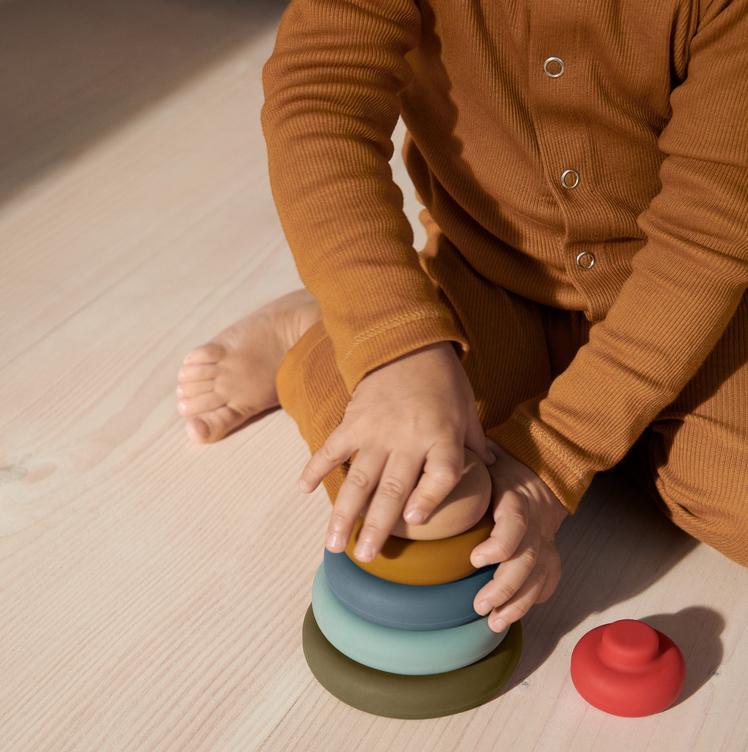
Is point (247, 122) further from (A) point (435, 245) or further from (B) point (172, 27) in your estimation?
Result: (A) point (435, 245)

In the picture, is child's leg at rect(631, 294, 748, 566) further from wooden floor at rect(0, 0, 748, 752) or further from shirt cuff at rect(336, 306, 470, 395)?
shirt cuff at rect(336, 306, 470, 395)

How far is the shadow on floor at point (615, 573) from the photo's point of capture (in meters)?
0.76

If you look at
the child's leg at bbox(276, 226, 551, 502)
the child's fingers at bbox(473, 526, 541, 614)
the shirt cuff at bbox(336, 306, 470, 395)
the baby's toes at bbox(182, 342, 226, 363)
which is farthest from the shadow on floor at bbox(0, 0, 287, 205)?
the child's fingers at bbox(473, 526, 541, 614)

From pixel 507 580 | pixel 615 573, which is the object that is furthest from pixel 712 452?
pixel 507 580

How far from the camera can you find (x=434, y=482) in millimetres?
657

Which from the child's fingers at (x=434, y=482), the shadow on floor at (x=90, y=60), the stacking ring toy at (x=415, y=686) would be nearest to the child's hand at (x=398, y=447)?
the child's fingers at (x=434, y=482)

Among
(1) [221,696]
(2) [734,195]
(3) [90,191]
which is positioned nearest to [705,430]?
(2) [734,195]

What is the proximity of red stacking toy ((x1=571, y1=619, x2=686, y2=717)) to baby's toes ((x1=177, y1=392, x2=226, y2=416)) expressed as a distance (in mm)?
411

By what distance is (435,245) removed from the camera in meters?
0.92

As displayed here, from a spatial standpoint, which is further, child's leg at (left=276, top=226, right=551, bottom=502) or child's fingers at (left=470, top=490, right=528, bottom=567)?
child's leg at (left=276, top=226, right=551, bottom=502)

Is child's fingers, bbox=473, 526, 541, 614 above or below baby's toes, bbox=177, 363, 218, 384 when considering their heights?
above

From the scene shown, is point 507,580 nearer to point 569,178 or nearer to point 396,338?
point 396,338

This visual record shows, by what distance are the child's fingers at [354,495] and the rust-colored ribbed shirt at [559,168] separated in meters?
0.07

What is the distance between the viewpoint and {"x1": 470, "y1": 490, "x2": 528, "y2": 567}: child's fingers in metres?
0.69
